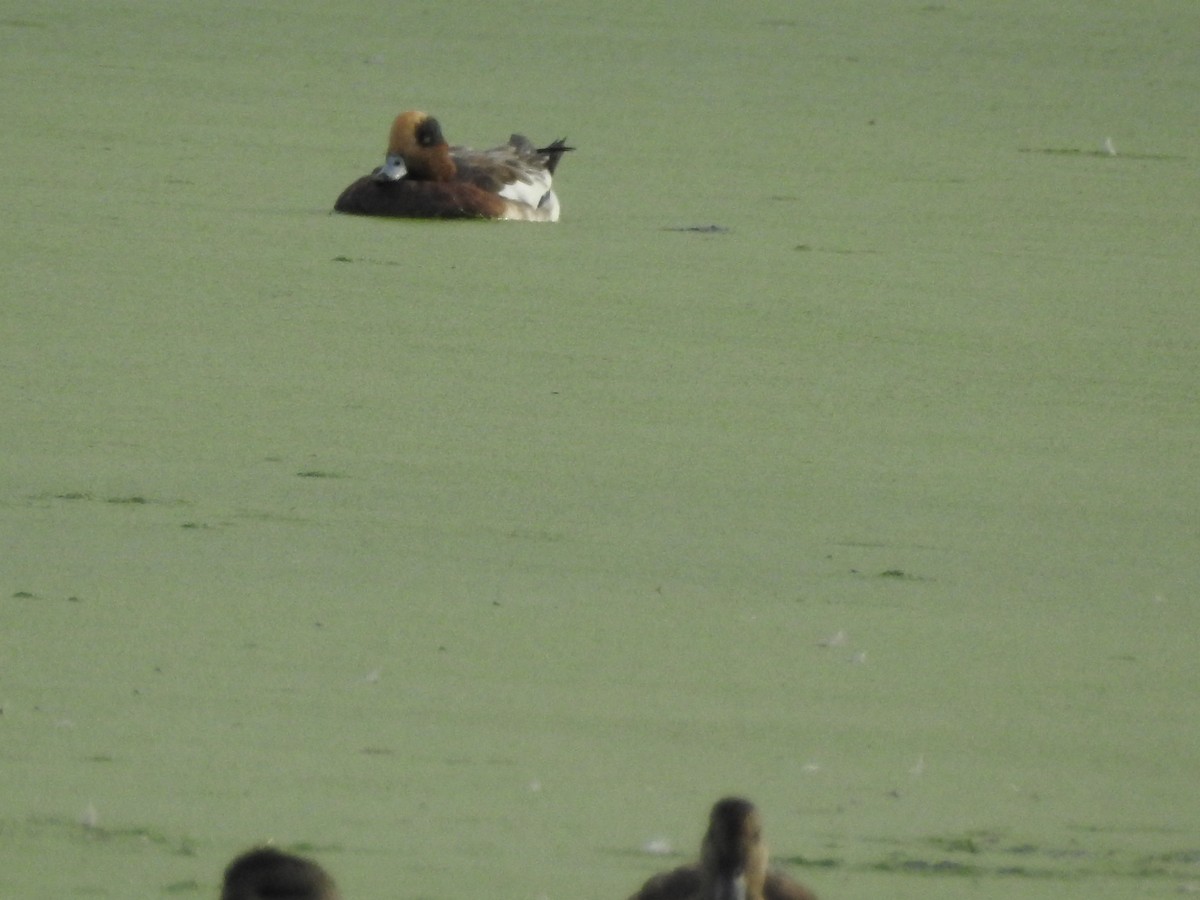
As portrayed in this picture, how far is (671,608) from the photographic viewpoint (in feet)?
13.9

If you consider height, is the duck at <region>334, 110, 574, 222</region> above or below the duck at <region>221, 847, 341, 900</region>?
above

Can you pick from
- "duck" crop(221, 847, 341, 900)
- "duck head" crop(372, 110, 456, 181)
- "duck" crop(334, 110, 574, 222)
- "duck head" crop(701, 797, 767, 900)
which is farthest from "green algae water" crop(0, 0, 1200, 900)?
"duck" crop(221, 847, 341, 900)

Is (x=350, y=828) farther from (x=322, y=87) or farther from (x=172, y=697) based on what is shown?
(x=322, y=87)

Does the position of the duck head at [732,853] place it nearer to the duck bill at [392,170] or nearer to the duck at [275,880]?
the duck at [275,880]

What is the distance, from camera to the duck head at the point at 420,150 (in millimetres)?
8680

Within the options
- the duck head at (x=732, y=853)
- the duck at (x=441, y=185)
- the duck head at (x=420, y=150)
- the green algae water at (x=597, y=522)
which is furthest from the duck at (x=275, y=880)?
the duck head at (x=420, y=150)

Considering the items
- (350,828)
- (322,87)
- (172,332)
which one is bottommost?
(350,828)

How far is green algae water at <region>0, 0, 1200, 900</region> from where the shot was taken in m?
3.25

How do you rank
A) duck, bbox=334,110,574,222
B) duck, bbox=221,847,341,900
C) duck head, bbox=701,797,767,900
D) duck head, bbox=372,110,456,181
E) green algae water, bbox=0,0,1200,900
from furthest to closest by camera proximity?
1. duck head, bbox=372,110,456,181
2. duck, bbox=334,110,574,222
3. green algae water, bbox=0,0,1200,900
4. duck head, bbox=701,797,767,900
5. duck, bbox=221,847,341,900

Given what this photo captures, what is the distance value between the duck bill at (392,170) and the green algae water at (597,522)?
0.24m

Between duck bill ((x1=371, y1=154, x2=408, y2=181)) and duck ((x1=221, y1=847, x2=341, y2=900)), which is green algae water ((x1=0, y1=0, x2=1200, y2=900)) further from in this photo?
duck ((x1=221, y1=847, x2=341, y2=900))

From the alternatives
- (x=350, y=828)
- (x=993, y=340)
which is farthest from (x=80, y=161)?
(x=350, y=828)

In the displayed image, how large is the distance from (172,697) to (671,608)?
3.02ft

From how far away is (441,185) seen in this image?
8.68 metres
